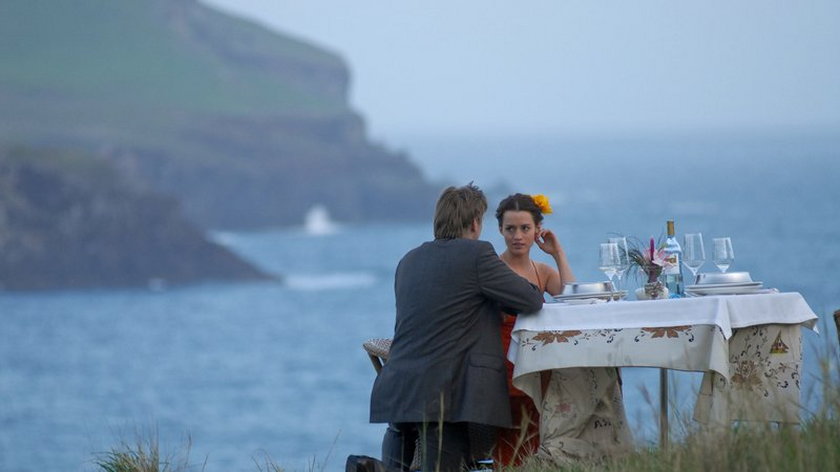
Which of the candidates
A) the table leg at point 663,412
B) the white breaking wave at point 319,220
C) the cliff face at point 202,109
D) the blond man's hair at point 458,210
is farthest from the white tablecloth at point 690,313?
the white breaking wave at point 319,220

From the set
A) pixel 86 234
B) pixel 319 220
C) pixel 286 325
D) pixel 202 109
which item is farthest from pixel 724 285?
pixel 319 220

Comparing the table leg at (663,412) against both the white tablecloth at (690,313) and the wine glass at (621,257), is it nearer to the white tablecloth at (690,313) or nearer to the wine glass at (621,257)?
the white tablecloth at (690,313)

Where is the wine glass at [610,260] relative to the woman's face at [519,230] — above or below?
below

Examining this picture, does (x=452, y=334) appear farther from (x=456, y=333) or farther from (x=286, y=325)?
(x=286, y=325)

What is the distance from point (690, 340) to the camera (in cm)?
556

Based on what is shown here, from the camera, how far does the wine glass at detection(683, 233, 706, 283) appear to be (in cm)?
600

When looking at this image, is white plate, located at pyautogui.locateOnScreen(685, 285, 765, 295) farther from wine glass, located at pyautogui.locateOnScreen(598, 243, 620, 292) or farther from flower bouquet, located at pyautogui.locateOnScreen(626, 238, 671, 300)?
wine glass, located at pyautogui.locateOnScreen(598, 243, 620, 292)

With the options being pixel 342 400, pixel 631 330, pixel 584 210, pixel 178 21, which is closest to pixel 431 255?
pixel 631 330

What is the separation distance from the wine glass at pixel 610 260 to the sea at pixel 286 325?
1622 mm

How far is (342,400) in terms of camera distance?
62.8 meters

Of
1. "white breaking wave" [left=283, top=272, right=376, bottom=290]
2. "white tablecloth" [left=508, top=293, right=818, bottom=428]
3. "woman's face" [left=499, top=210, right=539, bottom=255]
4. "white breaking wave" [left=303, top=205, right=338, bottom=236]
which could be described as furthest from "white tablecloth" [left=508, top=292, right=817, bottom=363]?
"white breaking wave" [left=303, top=205, right=338, bottom=236]

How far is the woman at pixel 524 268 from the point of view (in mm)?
6090

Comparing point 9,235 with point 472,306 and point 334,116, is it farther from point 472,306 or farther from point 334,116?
point 472,306

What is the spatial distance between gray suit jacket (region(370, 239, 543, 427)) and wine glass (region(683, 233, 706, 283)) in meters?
0.67
